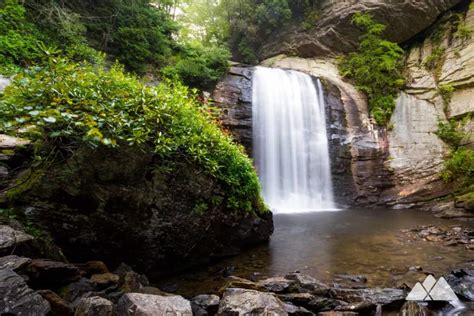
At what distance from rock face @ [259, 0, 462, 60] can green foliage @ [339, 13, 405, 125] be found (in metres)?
0.54

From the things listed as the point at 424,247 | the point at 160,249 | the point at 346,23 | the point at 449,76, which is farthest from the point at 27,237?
the point at 346,23

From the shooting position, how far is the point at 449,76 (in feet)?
43.4

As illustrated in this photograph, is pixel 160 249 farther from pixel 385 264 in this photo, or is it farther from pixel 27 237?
pixel 385 264

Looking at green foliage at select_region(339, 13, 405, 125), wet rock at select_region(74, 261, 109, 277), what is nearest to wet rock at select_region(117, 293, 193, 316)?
wet rock at select_region(74, 261, 109, 277)

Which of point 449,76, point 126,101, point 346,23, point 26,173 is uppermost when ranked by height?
point 346,23

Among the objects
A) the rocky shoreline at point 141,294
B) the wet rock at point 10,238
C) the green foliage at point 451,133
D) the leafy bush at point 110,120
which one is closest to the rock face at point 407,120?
the green foliage at point 451,133

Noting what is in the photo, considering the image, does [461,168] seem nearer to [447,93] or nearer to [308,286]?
[447,93]

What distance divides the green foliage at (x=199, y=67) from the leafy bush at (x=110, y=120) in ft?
22.0

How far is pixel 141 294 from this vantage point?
265 centimetres

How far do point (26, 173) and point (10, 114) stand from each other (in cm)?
90

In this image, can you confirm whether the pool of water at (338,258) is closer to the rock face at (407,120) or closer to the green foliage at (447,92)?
the rock face at (407,120)

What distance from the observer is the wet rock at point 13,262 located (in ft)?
7.66

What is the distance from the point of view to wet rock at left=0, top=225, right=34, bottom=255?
101 inches

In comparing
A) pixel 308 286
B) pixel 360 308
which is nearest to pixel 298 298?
pixel 308 286
